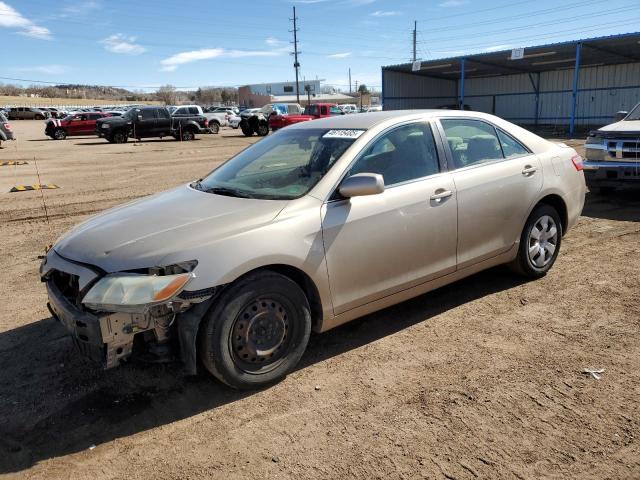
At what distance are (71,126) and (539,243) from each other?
3237 centimetres

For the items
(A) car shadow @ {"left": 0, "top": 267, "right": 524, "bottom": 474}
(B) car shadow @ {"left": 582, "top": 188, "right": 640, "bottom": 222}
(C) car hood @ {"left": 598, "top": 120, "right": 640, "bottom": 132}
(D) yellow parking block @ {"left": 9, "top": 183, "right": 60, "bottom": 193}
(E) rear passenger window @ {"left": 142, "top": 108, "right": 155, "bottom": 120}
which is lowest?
(A) car shadow @ {"left": 0, "top": 267, "right": 524, "bottom": 474}

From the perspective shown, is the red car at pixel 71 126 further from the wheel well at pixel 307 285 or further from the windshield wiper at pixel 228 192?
the wheel well at pixel 307 285

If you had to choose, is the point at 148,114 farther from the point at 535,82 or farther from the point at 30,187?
the point at 535,82

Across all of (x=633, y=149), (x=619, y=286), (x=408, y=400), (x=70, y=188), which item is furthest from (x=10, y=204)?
(x=633, y=149)

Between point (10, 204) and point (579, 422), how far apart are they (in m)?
10.3

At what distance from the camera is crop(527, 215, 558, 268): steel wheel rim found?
4.89 metres

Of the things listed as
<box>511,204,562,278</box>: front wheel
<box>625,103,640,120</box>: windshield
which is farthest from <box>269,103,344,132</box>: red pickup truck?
<box>511,204,562,278</box>: front wheel

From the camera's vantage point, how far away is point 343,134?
400 centimetres

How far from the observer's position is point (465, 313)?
4426 millimetres

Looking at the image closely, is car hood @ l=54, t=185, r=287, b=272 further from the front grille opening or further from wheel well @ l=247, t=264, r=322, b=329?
wheel well @ l=247, t=264, r=322, b=329

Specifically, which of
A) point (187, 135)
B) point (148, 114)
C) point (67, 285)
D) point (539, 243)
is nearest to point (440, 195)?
point (539, 243)

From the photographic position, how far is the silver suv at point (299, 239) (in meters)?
2.98

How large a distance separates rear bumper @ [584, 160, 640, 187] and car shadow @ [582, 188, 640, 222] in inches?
14.0

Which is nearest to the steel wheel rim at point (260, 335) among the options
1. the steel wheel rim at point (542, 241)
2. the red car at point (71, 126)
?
the steel wheel rim at point (542, 241)
